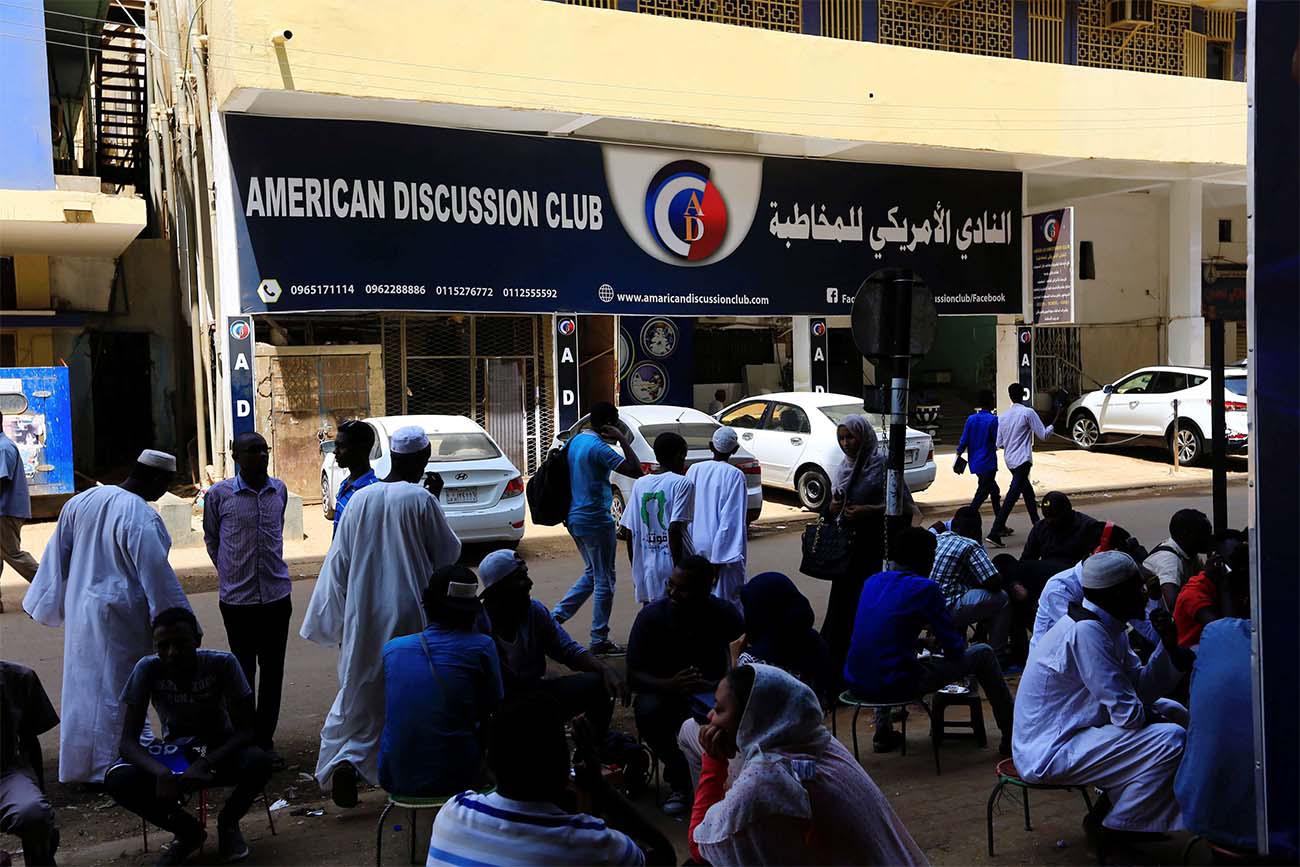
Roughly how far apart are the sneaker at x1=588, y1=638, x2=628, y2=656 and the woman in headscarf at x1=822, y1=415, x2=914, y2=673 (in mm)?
1617

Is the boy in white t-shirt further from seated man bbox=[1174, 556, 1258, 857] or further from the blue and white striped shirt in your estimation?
the blue and white striped shirt

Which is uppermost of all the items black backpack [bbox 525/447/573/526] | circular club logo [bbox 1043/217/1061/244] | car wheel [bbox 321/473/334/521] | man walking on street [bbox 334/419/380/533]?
circular club logo [bbox 1043/217/1061/244]

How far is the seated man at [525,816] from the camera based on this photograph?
2904mm

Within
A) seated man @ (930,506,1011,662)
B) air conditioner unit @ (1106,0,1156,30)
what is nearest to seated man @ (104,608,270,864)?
seated man @ (930,506,1011,662)

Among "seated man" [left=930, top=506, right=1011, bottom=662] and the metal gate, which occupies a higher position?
the metal gate

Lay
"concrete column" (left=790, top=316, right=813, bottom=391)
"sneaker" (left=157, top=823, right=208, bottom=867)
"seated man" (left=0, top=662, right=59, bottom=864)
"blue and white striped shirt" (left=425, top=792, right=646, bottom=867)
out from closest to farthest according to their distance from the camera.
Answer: "blue and white striped shirt" (left=425, top=792, right=646, bottom=867) < "seated man" (left=0, top=662, right=59, bottom=864) < "sneaker" (left=157, top=823, right=208, bottom=867) < "concrete column" (left=790, top=316, right=813, bottom=391)

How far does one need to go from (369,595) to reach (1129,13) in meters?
21.0

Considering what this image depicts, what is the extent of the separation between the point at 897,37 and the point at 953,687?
16.6 metres

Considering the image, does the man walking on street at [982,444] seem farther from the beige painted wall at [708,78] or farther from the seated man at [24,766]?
the seated man at [24,766]

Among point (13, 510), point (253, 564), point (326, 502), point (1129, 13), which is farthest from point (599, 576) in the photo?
point (1129, 13)

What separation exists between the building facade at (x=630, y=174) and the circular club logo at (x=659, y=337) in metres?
0.05

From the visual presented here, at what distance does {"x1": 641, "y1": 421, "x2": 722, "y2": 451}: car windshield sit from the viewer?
14391mm

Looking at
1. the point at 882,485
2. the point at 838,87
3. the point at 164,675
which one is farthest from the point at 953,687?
the point at 838,87

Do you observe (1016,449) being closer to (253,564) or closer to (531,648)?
(531,648)
